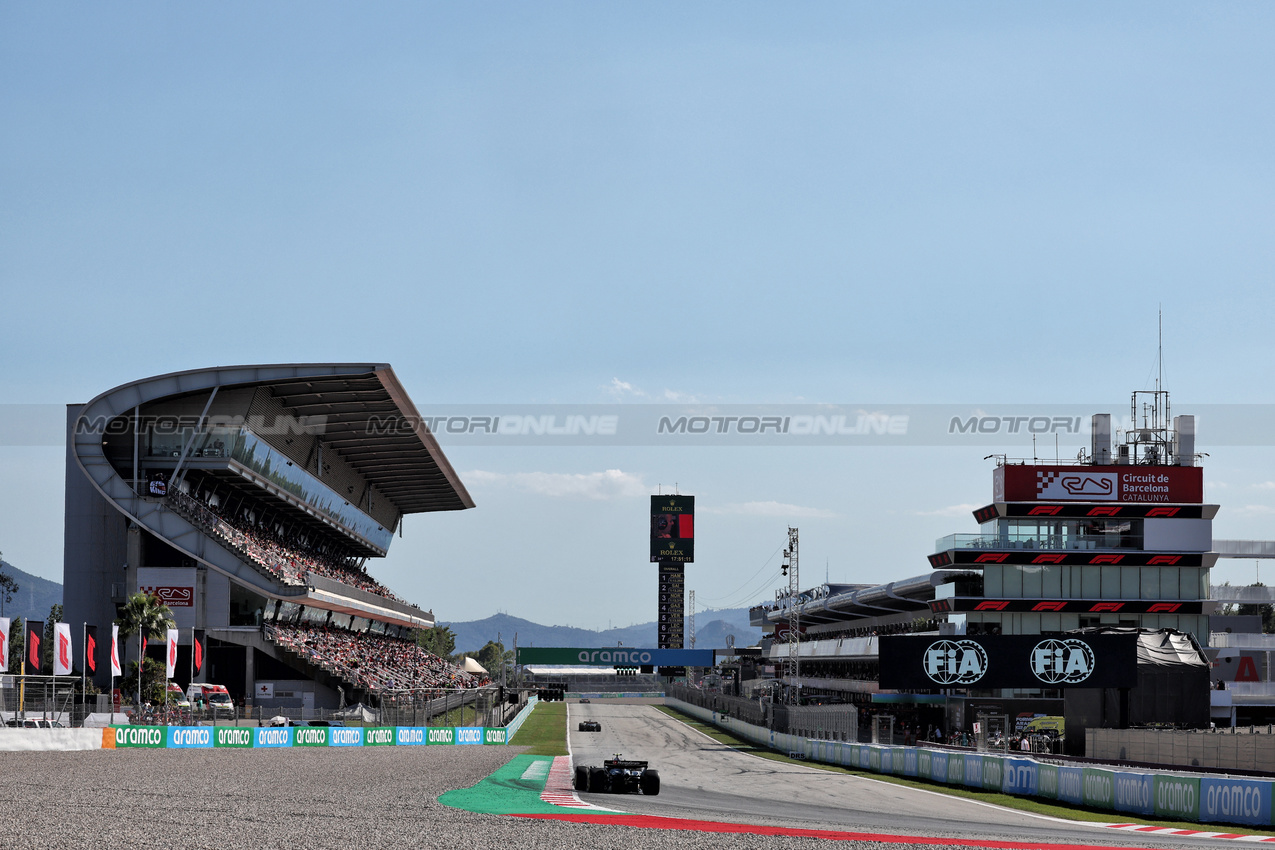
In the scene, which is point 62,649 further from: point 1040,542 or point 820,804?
point 1040,542

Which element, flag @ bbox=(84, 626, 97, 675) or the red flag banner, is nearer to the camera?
the red flag banner

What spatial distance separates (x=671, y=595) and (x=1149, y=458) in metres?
98.2

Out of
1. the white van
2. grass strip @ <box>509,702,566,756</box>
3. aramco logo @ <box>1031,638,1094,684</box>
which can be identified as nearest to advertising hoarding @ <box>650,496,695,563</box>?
grass strip @ <box>509,702,566,756</box>

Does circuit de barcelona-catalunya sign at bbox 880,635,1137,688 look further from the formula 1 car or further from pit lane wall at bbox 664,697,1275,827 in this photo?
the formula 1 car

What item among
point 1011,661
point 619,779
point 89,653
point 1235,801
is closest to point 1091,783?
point 1235,801

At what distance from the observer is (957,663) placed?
50.0 m

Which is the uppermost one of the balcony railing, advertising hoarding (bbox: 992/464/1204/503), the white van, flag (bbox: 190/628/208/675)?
advertising hoarding (bbox: 992/464/1204/503)

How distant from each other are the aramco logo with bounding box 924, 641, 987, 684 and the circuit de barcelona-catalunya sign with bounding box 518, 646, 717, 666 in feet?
314

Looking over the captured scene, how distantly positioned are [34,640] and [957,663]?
34.8 metres

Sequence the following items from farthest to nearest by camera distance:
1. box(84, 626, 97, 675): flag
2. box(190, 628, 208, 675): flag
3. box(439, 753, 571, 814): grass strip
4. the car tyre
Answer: box(190, 628, 208, 675): flag → box(84, 626, 97, 675): flag → the car tyre → box(439, 753, 571, 814): grass strip

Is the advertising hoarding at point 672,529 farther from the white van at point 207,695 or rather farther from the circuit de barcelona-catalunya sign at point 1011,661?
the circuit de barcelona-catalunya sign at point 1011,661

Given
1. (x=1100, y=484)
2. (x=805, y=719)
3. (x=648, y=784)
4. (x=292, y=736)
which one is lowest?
(x=805, y=719)

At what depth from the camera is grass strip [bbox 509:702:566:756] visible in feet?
183

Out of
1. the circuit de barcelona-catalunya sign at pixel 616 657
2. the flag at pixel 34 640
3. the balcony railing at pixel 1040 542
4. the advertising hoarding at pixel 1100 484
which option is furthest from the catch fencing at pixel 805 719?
the circuit de barcelona-catalunya sign at pixel 616 657
